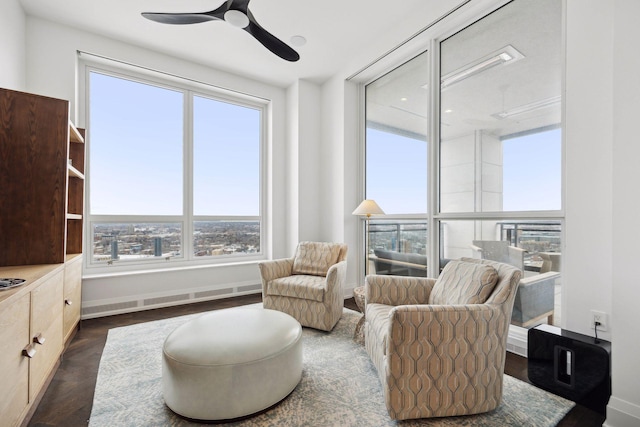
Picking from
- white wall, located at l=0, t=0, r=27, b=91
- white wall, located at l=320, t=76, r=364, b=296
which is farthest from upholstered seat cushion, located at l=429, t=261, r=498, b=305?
white wall, located at l=0, t=0, r=27, b=91

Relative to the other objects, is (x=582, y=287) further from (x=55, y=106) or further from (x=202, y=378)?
(x=55, y=106)

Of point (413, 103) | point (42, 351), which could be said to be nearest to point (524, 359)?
point (413, 103)

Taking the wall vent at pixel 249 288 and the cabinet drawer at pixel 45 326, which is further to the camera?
the wall vent at pixel 249 288

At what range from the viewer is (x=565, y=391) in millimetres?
1805

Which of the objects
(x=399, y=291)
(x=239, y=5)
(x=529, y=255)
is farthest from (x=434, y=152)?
(x=239, y=5)

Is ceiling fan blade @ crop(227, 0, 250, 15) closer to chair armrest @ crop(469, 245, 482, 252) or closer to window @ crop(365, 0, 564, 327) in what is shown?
window @ crop(365, 0, 564, 327)

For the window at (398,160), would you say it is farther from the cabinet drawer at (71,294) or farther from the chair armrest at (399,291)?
the cabinet drawer at (71,294)

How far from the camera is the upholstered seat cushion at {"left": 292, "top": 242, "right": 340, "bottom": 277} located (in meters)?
3.26

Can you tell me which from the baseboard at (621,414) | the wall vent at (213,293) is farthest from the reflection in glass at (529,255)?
the wall vent at (213,293)

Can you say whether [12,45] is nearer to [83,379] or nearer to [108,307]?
[108,307]

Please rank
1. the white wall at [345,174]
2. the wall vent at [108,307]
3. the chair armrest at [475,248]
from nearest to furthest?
the chair armrest at [475,248]
the wall vent at [108,307]
the white wall at [345,174]

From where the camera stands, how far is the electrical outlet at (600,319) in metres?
1.82

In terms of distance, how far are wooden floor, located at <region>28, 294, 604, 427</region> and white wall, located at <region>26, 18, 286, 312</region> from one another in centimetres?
36

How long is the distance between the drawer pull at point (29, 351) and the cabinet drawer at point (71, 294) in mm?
938
